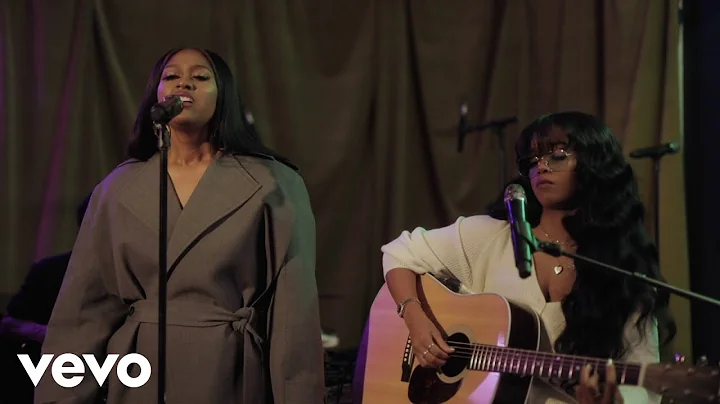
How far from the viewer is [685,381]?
1.86 meters

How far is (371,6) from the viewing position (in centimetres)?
422

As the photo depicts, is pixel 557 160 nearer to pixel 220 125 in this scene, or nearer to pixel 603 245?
pixel 603 245

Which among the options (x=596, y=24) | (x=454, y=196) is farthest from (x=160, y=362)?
(x=596, y=24)

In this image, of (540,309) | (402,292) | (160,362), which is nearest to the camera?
(160,362)

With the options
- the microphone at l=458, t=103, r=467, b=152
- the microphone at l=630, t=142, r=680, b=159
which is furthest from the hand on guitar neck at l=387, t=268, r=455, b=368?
the microphone at l=458, t=103, r=467, b=152

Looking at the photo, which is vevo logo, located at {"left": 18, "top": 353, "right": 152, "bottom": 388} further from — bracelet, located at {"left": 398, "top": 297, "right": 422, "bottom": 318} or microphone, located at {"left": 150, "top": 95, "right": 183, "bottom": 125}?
bracelet, located at {"left": 398, "top": 297, "right": 422, "bottom": 318}

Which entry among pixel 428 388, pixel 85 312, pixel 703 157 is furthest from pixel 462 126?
pixel 85 312

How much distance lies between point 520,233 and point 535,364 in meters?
0.67

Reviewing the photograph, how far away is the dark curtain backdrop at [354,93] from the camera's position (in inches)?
149

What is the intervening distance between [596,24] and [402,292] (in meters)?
2.43

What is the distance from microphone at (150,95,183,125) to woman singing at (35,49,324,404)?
22cm

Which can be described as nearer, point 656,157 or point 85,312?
point 85,312

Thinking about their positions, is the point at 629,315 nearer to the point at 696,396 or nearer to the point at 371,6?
the point at 696,396

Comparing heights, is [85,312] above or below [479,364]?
above
